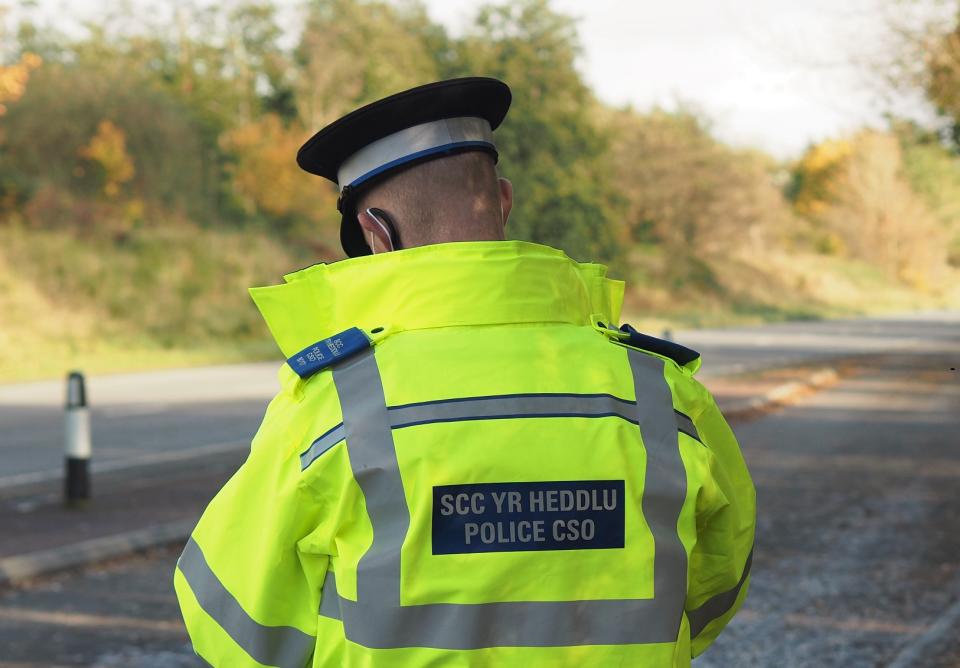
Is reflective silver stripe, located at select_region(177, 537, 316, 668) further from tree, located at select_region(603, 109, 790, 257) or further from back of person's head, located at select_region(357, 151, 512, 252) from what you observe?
tree, located at select_region(603, 109, 790, 257)

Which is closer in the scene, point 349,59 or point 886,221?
point 349,59

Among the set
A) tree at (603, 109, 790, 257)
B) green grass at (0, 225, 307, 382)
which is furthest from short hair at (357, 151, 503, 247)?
tree at (603, 109, 790, 257)

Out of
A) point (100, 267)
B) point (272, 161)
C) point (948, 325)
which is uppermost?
point (272, 161)

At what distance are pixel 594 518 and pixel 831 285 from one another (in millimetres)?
69218

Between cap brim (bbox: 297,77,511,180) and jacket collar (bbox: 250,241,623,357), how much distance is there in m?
0.23

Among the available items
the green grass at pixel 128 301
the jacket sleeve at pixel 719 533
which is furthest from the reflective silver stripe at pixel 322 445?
the green grass at pixel 128 301

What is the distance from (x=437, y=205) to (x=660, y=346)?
18.3 inches

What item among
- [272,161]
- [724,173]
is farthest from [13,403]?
[724,173]

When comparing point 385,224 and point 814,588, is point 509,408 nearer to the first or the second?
point 385,224

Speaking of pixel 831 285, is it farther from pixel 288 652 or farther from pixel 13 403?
pixel 288 652

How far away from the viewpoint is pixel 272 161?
39.3m

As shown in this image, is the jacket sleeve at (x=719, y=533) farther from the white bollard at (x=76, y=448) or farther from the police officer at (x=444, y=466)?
the white bollard at (x=76, y=448)

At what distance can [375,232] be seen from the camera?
191 centimetres

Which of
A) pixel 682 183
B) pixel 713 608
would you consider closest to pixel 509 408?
pixel 713 608
